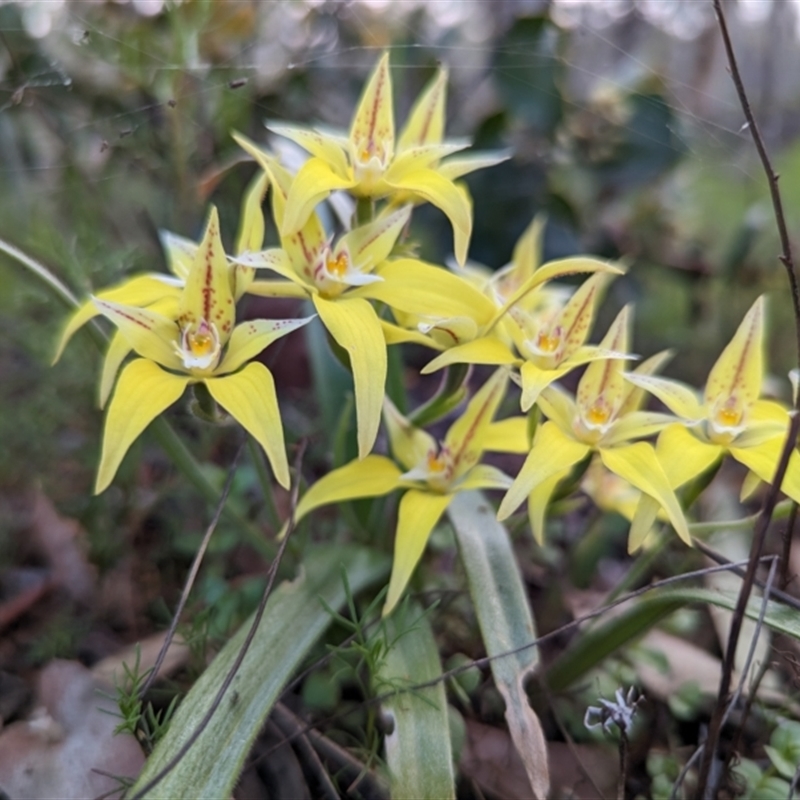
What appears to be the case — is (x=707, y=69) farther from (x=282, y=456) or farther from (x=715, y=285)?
(x=282, y=456)

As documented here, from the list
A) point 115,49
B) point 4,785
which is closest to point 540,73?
point 115,49

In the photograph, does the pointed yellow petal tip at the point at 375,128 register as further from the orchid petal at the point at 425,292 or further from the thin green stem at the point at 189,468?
the thin green stem at the point at 189,468

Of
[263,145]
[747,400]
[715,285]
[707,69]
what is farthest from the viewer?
[707,69]

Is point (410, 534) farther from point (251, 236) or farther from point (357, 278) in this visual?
point (251, 236)

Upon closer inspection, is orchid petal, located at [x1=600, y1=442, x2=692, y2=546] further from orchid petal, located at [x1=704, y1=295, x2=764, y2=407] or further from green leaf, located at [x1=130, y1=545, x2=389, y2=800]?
green leaf, located at [x1=130, y1=545, x2=389, y2=800]

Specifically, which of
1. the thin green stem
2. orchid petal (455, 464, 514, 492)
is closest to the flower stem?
the thin green stem
